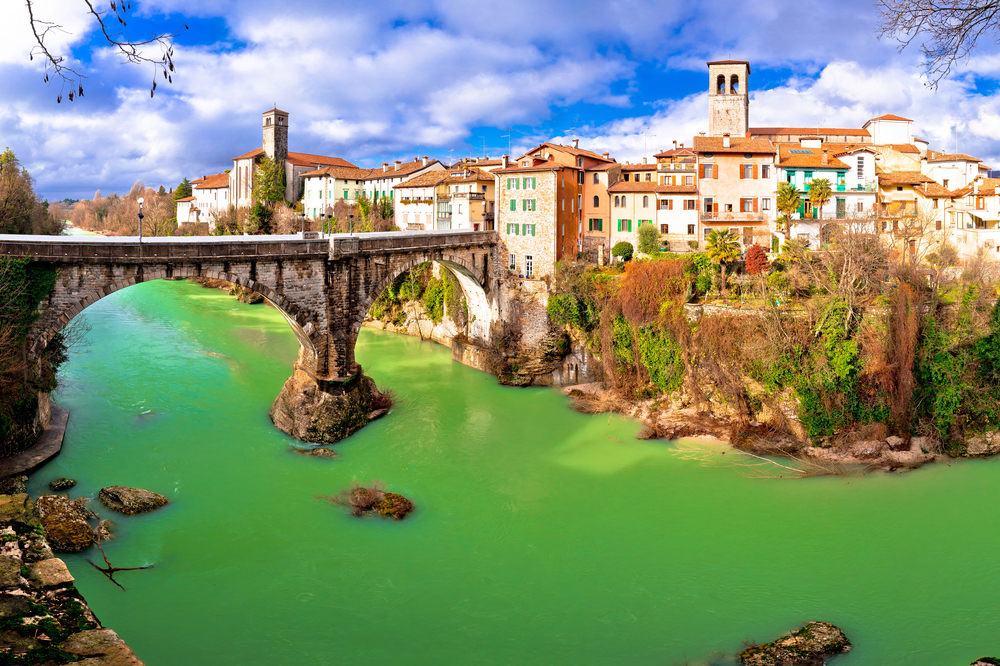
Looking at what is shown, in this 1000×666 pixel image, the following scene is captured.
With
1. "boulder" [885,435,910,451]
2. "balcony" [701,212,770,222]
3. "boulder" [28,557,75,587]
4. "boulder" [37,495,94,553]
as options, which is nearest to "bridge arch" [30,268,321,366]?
"boulder" [37,495,94,553]

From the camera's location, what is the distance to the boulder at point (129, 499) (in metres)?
17.9

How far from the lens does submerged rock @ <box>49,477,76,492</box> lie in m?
18.5

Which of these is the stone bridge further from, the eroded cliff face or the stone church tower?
the stone church tower

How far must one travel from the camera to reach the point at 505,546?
17.6 metres

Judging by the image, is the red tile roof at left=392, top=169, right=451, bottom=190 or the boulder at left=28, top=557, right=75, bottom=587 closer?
the boulder at left=28, top=557, right=75, bottom=587

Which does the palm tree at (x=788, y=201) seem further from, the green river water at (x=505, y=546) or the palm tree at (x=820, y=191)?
the green river water at (x=505, y=546)

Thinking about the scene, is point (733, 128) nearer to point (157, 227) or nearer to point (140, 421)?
point (140, 421)

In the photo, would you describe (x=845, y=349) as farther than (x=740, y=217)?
No

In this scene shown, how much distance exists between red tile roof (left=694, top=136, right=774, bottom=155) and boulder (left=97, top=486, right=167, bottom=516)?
99.5 feet

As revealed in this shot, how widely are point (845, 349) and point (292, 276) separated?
63.0 ft

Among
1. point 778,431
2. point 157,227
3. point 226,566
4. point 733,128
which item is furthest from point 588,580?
point 157,227

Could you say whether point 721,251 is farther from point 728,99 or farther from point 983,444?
point 728,99

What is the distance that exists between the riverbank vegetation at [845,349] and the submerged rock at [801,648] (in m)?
10.4

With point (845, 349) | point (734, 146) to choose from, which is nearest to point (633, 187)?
point (734, 146)
